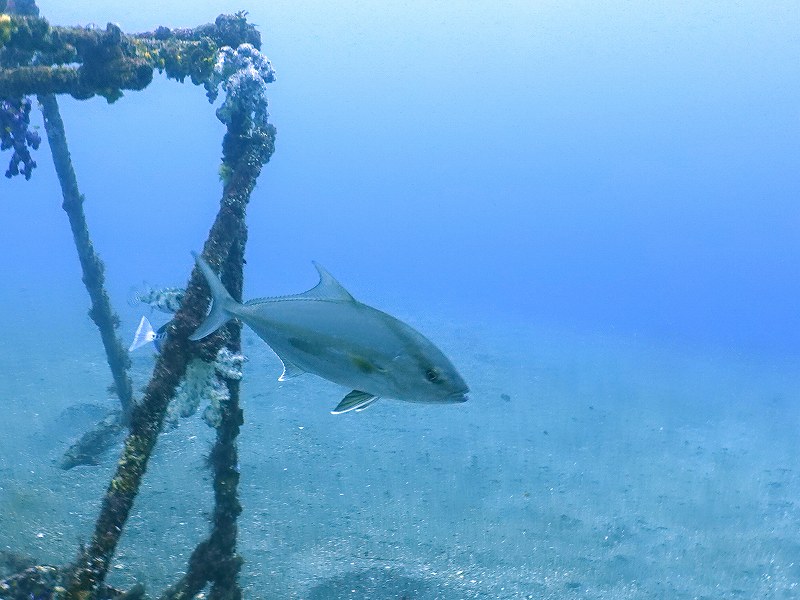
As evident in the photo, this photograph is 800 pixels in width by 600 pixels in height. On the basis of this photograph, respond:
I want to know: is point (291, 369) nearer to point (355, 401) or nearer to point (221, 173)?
point (355, 401)

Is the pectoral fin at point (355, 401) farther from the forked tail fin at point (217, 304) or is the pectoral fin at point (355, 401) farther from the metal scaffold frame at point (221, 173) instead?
the metal scaffold frame at point (221, 173)

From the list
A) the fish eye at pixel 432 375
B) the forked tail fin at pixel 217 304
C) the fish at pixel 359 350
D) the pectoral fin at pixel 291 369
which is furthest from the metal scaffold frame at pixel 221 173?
the fish eye at pixel 432 375

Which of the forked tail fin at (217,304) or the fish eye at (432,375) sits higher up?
the forked tail fin at (217,304)

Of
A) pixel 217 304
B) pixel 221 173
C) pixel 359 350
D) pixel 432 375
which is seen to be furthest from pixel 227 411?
pixel 432 375

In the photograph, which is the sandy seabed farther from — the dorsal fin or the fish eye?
the fish eye

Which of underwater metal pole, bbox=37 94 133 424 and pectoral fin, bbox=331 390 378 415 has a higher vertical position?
underwater metal pole, bbox=37 94 133 424

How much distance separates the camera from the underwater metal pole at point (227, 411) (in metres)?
3.75

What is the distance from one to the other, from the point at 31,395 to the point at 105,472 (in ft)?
17.9

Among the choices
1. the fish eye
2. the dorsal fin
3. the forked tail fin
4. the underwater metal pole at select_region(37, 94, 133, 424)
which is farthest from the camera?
the underwater metal pole at select_region(37, 94, 133, 424)

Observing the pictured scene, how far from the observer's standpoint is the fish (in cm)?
238

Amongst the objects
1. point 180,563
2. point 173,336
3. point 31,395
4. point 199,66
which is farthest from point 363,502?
point 31,395

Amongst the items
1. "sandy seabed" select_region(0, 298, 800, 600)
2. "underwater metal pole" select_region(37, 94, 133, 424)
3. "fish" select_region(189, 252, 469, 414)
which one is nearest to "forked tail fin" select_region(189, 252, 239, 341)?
"fish" select_region(189, 252, 469, 414)

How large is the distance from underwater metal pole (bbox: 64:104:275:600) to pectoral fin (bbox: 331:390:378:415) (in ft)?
7.10

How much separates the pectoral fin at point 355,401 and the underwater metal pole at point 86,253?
8.10 meters
